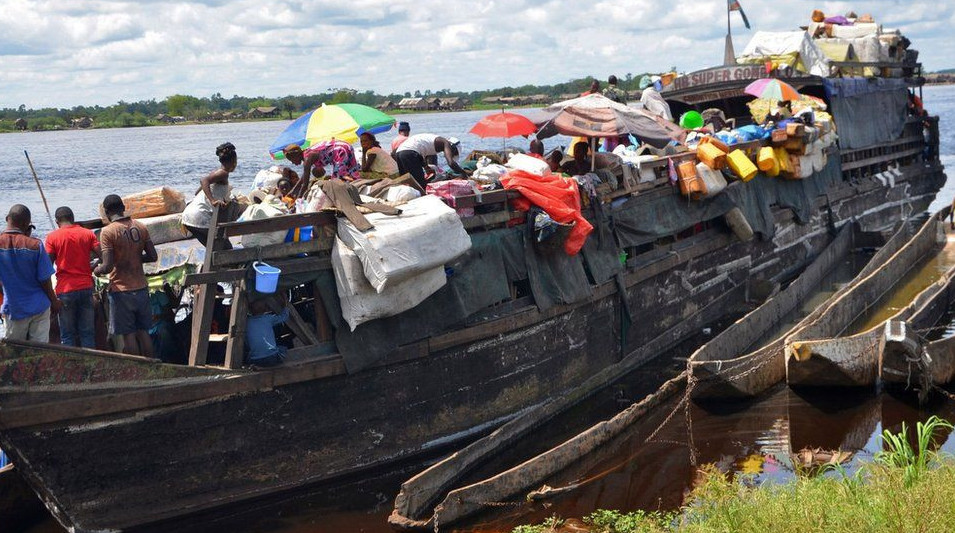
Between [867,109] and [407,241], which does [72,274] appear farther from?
[867,109]

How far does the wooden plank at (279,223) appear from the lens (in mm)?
7703

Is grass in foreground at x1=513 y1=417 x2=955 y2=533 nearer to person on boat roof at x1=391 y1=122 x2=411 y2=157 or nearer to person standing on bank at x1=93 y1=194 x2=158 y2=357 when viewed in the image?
person standing on bank at x1=93 y1=194 x2=158 y2=357

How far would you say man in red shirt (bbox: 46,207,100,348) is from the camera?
26.1 ft

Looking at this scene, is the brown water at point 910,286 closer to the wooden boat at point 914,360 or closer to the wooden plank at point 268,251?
the wooden boat at point 914,360

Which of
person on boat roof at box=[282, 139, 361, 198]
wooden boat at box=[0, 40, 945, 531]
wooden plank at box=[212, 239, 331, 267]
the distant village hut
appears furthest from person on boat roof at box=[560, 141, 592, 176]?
the distant village hut

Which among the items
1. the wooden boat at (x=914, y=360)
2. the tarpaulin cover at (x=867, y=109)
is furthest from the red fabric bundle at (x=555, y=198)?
the tarpaulin cover at (x=867, y=109)

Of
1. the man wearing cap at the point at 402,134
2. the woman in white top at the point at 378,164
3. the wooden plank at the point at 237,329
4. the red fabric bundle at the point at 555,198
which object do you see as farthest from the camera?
the man wearing cap at the point at 402,134

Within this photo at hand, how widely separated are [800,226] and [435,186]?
29.2 feet

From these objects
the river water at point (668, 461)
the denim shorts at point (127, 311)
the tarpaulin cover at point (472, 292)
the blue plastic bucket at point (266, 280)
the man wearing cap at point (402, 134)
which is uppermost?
the man wearing cap at point (402, 134)

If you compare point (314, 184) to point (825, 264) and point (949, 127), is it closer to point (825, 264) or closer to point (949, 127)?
point (825, 264)

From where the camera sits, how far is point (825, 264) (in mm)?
15625

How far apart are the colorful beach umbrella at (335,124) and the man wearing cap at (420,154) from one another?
47 cm

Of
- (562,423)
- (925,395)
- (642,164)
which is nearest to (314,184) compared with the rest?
(562,423)

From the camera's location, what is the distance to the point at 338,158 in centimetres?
993
